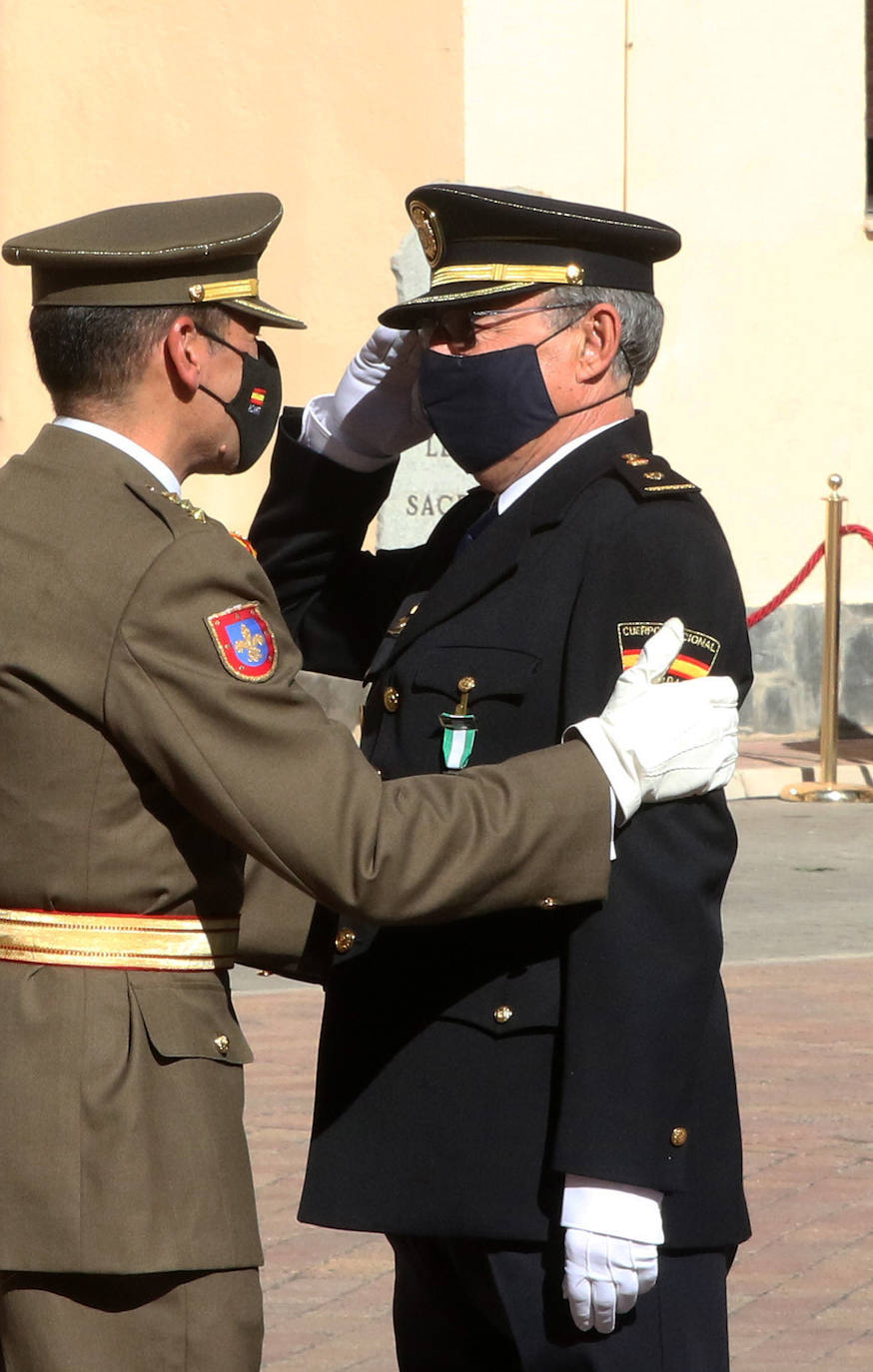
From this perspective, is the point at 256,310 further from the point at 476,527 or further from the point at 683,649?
the point at 683,649

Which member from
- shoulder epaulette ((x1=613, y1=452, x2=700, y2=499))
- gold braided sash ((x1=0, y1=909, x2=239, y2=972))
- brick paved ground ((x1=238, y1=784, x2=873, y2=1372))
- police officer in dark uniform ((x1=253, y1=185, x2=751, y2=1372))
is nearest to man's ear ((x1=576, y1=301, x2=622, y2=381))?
police officer in dark uniform ((x1=253, y1=185, x2=751, y2=1372))

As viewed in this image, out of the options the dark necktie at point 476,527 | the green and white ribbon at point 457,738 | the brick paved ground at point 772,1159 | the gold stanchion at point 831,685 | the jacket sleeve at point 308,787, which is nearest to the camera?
the jacket sleeve at point 308,787

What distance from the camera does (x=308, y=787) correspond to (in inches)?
90.0

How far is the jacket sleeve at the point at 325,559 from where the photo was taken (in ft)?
10.2

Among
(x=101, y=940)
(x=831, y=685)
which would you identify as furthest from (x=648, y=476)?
(x=831, y=685)

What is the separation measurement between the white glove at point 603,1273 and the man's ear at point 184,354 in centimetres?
107

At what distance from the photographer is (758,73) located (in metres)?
12.1

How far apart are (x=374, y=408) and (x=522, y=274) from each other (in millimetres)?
403

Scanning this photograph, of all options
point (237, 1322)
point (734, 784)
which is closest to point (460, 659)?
point (237, 1322)

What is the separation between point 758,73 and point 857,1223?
9.05 meters

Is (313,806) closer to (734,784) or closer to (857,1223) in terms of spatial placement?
(857,1223)

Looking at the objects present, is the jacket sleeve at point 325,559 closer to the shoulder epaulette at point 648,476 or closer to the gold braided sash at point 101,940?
the shoulder epaulette at point 648,476

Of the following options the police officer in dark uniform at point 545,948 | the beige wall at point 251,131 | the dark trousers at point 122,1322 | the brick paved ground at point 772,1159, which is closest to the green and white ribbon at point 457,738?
the police officer in dark uniform at point 545,948

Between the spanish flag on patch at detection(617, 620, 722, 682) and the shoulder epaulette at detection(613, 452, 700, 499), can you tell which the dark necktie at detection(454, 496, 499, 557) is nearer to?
the shoulder epaulette at detection(613, 452, 700, 499)
